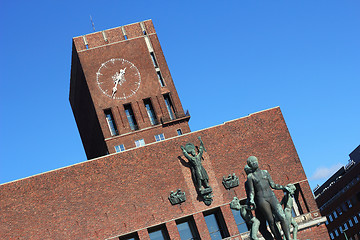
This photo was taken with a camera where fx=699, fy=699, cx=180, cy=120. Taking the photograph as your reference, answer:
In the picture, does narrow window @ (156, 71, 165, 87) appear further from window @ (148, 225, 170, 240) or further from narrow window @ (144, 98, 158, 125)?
window @ (148, 225, 170, 240)

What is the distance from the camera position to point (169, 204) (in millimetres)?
65562

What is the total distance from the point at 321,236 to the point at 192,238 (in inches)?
493

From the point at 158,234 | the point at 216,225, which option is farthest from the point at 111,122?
the point at 216,225

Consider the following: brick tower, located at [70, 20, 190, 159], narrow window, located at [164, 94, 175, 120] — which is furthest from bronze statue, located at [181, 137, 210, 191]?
narrow window, located at [164, 94, 175, 120]

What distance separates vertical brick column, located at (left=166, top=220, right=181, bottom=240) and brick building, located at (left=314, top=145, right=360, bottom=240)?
48.5 m

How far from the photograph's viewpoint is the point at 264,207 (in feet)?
88.2

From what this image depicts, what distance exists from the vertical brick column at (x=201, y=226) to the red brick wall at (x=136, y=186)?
94 mm

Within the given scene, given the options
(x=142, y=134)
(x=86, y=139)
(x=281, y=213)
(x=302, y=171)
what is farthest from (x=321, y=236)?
(x=281, y=213)

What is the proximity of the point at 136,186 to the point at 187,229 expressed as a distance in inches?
251

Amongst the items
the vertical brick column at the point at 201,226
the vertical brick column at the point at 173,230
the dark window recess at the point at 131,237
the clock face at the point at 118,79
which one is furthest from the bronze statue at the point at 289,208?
the clock face at the point at 118,79

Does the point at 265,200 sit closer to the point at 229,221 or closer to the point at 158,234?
the point at 229,221

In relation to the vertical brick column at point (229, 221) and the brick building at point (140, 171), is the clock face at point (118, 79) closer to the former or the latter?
the brick building at point (140, 171)

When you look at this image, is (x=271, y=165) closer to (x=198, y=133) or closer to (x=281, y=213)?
(x=198, y=133)

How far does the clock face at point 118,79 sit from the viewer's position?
248 feet
